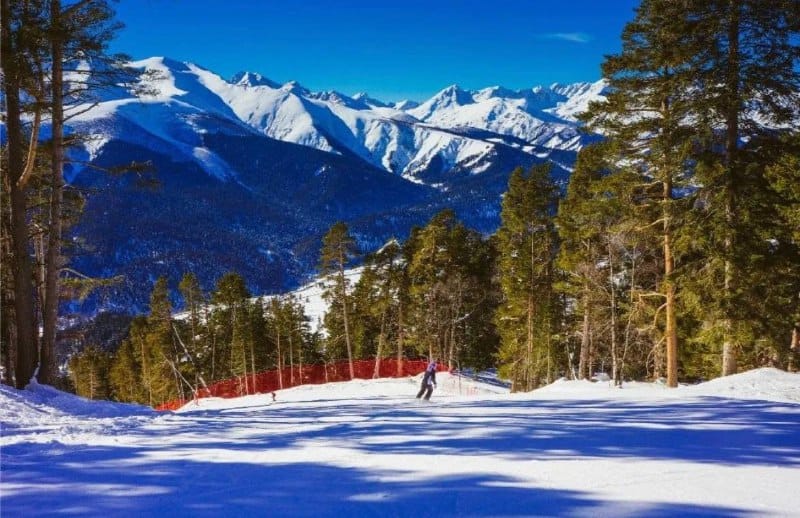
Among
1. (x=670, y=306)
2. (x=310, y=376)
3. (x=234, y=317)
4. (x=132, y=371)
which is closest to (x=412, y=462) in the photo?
(x=670, y=306)

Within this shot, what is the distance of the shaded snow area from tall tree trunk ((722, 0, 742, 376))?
5.85 meters

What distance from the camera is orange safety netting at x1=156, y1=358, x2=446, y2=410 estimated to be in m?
38.8

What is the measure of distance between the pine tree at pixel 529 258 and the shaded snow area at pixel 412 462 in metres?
21.0

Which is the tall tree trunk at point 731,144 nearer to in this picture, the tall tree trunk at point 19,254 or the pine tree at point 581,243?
the pine tree at point 581,243

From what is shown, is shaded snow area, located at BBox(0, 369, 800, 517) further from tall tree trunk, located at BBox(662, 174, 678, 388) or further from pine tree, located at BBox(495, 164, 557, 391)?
pine tree, located at BBox(495, 164, 557, 391)

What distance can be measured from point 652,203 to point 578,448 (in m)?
13.2

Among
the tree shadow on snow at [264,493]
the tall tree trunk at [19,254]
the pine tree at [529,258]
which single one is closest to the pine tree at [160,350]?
the pine tree at [529,258]

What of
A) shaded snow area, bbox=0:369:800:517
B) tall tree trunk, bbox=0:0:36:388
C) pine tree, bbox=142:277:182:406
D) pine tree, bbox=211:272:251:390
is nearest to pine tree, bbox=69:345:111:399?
pine tree, bbox=142:277:182:406

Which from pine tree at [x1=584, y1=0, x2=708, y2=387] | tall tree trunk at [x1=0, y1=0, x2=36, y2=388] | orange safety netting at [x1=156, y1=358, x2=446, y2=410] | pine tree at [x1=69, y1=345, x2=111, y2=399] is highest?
pine tree at [x1=584, y1=0, x2=708, y2=387]

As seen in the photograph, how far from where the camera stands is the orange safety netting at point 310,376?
38844 millimetres

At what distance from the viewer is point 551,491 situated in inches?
234

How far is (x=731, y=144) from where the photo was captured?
58.2ft

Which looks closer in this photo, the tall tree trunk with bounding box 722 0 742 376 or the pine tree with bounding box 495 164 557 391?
the tall tree trunk with bounding box 722 0 742 376

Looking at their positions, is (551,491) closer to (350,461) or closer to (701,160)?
(350,461)
